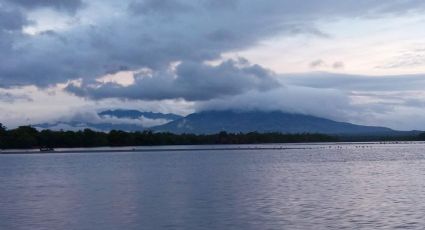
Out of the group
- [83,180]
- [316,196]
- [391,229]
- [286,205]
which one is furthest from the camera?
[83,180]

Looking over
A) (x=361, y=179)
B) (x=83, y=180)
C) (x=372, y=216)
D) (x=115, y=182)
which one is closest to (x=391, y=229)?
(x=372, y=216)

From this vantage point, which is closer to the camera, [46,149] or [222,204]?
[222,204]

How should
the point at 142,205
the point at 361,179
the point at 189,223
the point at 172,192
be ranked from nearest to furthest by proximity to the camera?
1. the point at 189,223
2. the point at 142,205
3. the point at 172,192
4. the point at 361,179

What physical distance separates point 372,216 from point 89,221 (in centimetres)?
1400

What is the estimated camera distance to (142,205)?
38.4 m

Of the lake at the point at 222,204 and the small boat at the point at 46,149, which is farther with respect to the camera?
the small boat at the point at 46,149

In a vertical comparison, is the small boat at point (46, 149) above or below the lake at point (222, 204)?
above

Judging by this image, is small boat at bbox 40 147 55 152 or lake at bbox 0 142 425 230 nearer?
lake at bbox 0 142 425 230

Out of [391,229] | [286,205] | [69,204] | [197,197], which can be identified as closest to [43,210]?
[69,204]

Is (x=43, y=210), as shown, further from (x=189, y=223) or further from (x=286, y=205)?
(x=286, y=205)

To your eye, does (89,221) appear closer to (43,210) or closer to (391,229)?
(43,210)

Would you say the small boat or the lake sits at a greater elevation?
the small boat

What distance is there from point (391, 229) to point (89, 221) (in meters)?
14.6

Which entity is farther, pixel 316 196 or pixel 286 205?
pixel 316 196
